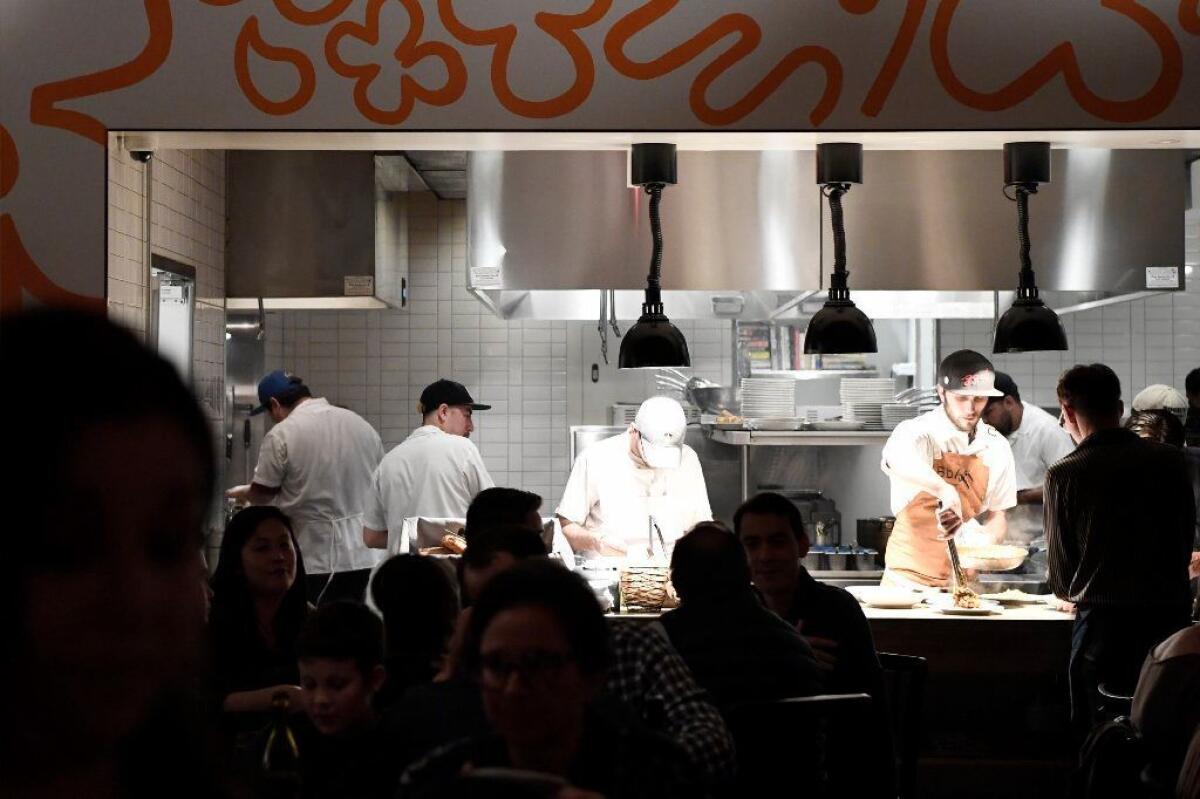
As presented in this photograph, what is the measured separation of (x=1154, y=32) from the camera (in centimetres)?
317

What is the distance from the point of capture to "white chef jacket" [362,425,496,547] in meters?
6.32

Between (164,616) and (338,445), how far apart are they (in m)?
6.05

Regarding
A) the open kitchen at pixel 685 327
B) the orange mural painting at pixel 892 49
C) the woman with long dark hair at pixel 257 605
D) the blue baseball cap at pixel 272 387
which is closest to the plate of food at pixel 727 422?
the open kitchen at pixel 685 327

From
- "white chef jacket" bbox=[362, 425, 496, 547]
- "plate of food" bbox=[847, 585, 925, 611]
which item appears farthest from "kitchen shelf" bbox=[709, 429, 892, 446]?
"plate of food" bbox=[847, 585, 925, 611]

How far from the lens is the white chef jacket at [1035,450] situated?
7.03m

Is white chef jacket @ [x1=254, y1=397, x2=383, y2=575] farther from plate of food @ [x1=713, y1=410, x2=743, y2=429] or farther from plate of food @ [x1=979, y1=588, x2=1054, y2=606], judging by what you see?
plate of food @ [x1=979, y1=588, x2=1054, y2=606]

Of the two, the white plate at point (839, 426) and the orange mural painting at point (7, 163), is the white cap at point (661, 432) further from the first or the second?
the orange mural painting at point (7, 163)

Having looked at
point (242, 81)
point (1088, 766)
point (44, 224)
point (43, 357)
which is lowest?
point (1088, 766)

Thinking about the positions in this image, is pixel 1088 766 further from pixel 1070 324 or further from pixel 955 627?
pixel 1070 324

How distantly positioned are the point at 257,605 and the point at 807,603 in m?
1.59

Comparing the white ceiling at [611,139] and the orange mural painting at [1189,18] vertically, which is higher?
the orange mural painting at [1189,18]

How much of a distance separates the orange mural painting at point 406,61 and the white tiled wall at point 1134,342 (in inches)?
263

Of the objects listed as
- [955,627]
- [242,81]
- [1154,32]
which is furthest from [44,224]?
[955,627]

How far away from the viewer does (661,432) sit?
6.18m
